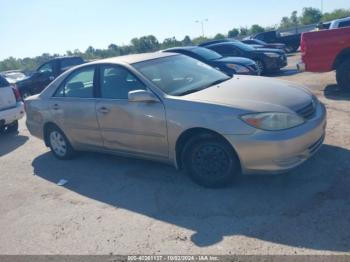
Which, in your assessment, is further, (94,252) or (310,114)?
(310,114)

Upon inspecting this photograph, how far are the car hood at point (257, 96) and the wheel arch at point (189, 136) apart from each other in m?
0.35

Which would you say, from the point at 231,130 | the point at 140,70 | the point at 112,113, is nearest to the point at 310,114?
the point at 231,130

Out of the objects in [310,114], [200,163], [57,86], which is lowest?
[200,163]

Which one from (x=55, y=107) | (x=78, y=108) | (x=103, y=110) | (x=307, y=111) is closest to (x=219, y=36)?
(x=55, y=107)

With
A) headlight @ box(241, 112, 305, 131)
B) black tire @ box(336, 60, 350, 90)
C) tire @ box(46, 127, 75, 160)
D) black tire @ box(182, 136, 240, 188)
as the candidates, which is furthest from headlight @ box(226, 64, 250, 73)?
headlight @ box(241, 112, 305, 131)

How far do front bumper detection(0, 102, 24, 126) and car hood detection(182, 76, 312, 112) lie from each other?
219 inches

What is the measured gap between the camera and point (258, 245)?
11.4 feet

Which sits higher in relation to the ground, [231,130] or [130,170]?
[231,130]

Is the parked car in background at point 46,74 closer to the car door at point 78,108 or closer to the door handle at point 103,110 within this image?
the car door at point 78,108

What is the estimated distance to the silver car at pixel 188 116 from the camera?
13.7 ft

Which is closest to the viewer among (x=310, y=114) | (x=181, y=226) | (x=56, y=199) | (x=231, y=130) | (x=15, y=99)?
(x=181, y=226)

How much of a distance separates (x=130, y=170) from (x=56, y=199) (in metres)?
1.15

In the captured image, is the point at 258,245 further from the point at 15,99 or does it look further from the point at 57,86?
the point at 15,99

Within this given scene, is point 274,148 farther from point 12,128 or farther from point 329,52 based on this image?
point 12,128
